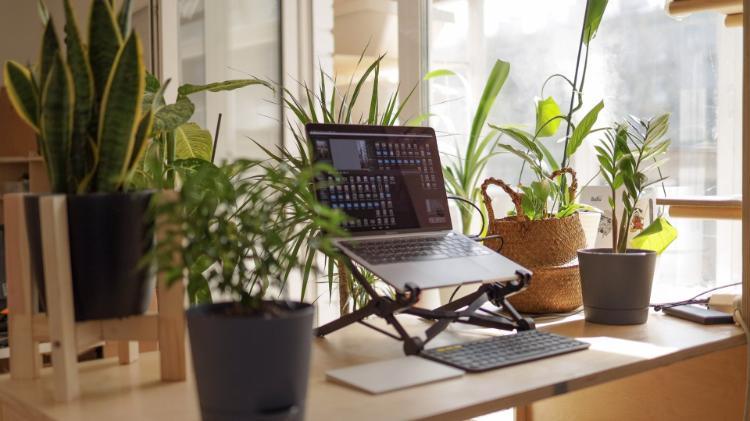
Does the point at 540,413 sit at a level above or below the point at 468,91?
below

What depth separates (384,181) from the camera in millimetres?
1592

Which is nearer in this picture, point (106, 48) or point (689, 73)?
point (106, 48)

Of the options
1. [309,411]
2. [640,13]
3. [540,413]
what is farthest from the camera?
[640,13]

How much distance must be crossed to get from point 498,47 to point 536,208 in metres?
1.28

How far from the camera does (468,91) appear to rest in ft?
10.0

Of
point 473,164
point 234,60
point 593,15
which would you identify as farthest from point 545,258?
point 234,60

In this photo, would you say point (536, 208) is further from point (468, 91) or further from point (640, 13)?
point (468, 91)

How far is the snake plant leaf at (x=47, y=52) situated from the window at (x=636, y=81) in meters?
1.43

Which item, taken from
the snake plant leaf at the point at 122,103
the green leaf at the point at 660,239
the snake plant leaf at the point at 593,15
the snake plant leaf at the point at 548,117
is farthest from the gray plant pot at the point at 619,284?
the snake plant leaf at the point at 122,103

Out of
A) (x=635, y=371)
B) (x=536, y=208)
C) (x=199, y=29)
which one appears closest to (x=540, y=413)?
(x=536, y=208)

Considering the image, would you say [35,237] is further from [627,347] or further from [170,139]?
[627,347]

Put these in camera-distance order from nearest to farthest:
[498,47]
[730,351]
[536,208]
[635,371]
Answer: [635,371] → [730,351] → [536,208] → [498,47]

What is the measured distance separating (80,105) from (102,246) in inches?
8.5

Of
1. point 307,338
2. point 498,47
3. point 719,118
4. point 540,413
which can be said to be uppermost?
point 498,47
